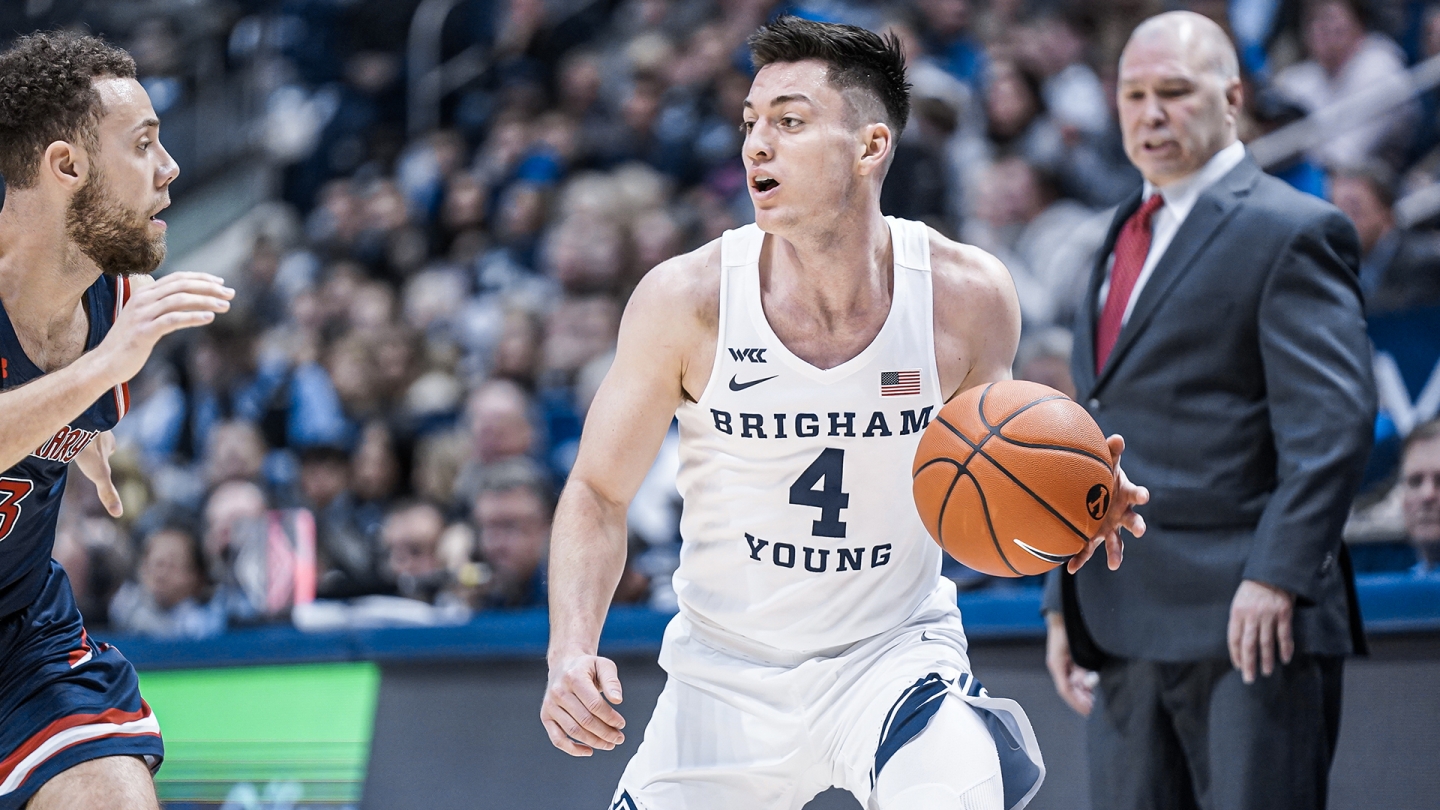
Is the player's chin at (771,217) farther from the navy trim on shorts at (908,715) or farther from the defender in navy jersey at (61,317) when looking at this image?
the defender in navy jersey at (61,317)

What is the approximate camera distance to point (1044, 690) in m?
4.38

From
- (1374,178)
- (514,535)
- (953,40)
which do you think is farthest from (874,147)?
(953,40)

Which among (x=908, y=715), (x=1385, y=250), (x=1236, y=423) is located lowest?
(x=908, y=715)

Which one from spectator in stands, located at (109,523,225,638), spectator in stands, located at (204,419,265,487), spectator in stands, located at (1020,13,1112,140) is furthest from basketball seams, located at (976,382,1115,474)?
spectator in stands, located at (204,419,265,487)

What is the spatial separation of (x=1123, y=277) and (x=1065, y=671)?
113 cm

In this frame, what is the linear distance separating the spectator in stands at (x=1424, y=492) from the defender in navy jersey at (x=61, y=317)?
3.55 m

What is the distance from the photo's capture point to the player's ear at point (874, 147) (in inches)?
131

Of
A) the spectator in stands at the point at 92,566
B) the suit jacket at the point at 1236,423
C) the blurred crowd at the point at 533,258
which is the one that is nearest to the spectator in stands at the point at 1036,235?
the blurred crowd at the point at 533,258

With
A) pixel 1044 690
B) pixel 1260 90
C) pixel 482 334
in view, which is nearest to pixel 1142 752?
pixel 1044 690

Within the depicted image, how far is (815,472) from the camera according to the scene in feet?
10.6

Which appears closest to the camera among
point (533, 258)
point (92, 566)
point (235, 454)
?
point (92, 566)

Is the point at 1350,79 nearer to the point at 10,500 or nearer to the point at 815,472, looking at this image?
the point at 815,472

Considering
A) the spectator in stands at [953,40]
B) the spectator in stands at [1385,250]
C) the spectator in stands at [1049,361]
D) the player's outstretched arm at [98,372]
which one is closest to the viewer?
the player's outstretched arm at [98,372]

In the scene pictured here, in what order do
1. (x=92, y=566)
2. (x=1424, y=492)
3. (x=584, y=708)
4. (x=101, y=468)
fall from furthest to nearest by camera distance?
1. (x=92, y=566)
2. (x=1424, y=492)
3. (x=101, y=468)
4. (x=584, y=708)
